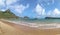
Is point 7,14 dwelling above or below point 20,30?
above

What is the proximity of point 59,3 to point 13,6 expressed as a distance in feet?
1.73

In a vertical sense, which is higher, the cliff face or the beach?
the cliff face

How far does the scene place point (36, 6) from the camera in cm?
127

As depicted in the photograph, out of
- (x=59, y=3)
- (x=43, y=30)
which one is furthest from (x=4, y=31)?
(x=59, y=3)

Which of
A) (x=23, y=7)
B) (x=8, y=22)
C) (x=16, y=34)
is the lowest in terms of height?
(x=16, y=34)

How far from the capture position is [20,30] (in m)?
1.25

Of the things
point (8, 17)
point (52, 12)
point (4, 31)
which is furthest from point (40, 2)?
point (4, 31)

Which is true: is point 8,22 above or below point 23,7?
below

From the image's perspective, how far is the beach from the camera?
4.07 feet

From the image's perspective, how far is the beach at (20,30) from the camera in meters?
1.24

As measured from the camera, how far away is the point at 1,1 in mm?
1276

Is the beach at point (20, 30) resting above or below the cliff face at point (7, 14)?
below

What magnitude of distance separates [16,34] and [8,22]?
163 millimetres

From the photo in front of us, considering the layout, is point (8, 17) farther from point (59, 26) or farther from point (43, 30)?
point (59, 26)
